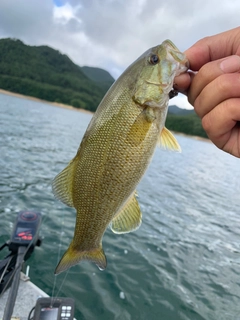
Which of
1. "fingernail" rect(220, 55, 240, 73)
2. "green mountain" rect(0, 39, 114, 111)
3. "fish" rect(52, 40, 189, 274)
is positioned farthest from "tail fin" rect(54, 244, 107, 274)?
"green mountain" rect(0, 39, 114, 111)

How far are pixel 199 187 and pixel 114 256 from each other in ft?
47.8

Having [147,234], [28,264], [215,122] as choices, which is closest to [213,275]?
[147,234]

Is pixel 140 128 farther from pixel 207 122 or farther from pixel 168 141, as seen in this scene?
pixel 207 122

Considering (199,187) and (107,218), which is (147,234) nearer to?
(107,218)

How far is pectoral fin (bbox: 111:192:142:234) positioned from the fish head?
35.3 inches

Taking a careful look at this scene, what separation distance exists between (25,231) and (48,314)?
191cm

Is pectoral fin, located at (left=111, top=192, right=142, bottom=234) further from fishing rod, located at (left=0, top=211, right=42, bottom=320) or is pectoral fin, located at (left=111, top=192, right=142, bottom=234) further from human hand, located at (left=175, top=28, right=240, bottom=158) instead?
fishing rod, located at (left=0, top=211, right=42, bottom=320)

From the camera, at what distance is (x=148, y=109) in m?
2.47

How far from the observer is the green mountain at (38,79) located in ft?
342

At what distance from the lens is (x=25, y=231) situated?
5.51m

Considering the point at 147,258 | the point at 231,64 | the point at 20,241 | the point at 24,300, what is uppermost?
the point at 231,64

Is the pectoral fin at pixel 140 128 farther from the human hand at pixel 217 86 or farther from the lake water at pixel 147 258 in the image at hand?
the lake water at pixel 147 258

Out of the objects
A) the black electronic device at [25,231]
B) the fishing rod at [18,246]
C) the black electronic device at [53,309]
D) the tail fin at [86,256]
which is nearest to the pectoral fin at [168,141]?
the tail fin at [86,256]

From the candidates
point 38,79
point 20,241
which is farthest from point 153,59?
point 38,79
